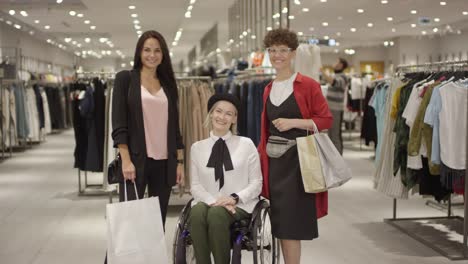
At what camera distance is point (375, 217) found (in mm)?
6043

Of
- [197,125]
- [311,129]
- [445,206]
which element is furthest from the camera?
[445,206]

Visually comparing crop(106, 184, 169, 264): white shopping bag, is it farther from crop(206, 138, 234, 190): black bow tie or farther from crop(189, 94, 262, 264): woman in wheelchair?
crop(206, 138, 234, 190): black bow tie

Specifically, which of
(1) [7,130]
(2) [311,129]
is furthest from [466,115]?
(1) [7,130]

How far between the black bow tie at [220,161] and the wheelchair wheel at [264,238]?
269 millimetres

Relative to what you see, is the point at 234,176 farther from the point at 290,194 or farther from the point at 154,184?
the point at 154,184

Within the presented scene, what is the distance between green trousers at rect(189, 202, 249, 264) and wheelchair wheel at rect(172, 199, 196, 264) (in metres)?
0.05

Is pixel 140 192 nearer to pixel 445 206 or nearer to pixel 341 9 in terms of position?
pixel 445 206

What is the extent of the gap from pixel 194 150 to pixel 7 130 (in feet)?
28.2

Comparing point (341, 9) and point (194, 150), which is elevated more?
point (341, 9)

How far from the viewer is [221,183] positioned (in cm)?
343

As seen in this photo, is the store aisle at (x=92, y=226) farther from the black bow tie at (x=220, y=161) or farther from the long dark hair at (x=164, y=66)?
the long dark hair at (x=164, y=66)

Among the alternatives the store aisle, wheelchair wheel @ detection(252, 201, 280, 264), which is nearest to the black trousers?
wheelchair wheel @ detection(252, 201, 280, 264)

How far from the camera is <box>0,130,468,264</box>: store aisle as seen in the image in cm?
466

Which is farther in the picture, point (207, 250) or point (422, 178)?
point (422, 178)
